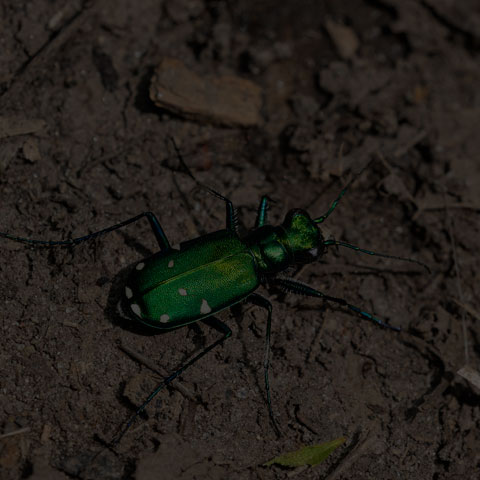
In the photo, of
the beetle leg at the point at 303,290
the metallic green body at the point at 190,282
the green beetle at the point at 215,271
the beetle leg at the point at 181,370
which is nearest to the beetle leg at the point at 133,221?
the green beetle at the point at 215,271

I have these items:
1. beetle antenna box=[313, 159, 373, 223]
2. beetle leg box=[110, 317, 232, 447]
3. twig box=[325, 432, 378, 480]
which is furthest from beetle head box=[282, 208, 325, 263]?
twig box=[325, 432, 378, 480]

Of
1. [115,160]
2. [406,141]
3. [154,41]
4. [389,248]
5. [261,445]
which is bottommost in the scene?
[261,445]

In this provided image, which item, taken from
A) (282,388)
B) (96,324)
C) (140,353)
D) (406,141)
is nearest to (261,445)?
(282,388)

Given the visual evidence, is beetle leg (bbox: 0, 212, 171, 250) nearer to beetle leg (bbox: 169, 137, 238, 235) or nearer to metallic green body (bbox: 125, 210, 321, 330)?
metallic green body (bbox: 125, 210, 321, 330)

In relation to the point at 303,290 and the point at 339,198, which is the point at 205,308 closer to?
the point at 303,290

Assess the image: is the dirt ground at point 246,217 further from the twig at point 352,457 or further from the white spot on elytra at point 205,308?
the white spot on elytra at point 205,308

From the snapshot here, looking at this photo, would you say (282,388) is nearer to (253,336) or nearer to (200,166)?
(253,336)
